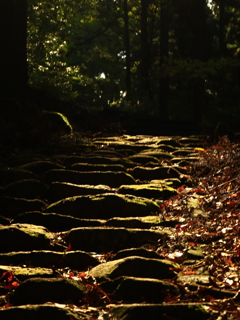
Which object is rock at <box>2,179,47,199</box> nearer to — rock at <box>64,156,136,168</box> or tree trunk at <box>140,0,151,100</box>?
rock at <box>64,156,136,168</box>

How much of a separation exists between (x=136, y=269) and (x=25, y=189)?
9.80 ft

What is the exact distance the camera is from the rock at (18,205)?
6.09m

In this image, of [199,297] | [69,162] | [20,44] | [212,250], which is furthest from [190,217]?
[20,44]

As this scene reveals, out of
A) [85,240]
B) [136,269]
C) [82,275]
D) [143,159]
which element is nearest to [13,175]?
[85,240]

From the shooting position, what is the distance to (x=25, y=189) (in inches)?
265

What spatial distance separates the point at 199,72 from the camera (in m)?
22.0

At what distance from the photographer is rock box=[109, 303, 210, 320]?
10.2 ft

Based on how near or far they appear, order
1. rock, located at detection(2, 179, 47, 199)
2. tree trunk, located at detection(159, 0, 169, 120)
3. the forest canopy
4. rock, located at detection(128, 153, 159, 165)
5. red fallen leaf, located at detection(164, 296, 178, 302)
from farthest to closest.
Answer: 1. tree trunk, located at detection(159, 0, 169, 120)
2. the forest canopy
3. rock, located at detection(128, 153, 159, 165)
4. rock, located at detection(2, 179, 47, 199)
5. red fallen leaf, located at detection(164, 296, 178, 302)

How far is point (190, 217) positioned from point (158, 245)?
3.59ft

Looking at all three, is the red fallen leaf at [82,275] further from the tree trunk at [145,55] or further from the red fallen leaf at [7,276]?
the tree trunk at [145,55]

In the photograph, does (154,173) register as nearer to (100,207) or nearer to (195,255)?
(100,207)

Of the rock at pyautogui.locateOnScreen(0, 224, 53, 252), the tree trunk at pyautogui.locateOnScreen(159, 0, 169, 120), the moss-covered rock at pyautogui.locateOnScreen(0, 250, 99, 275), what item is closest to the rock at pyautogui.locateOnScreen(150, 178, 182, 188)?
the rock at pyautogui.locateOnScreen(0, 224, 53, 252)

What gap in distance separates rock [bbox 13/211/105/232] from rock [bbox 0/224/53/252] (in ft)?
1.57

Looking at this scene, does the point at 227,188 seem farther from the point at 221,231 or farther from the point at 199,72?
the point at 199,72
